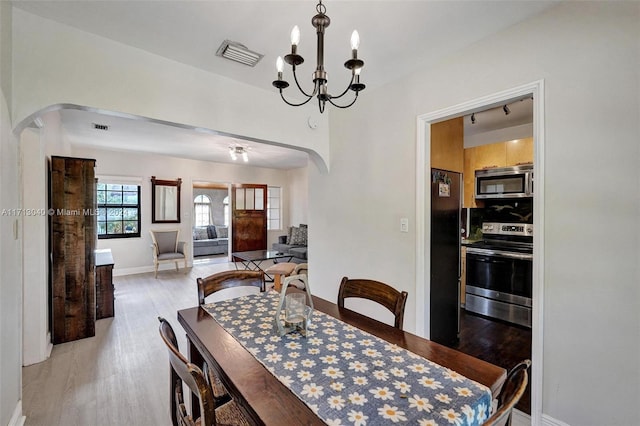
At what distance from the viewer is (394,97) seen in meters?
2.62

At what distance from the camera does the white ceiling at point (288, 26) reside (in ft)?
5.56

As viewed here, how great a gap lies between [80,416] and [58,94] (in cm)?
210

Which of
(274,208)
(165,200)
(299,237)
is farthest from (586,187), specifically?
(274,208)

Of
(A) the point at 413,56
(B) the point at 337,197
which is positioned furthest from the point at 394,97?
(B) the point at 337,197

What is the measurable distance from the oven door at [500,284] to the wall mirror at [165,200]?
601 cm

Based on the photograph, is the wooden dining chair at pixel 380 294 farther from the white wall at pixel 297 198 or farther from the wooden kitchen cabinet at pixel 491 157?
the white wall at pixel 297 198

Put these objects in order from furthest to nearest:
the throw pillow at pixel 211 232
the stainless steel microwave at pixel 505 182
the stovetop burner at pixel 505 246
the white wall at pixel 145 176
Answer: the throw pillow at pixel 211 232 < the white wall at pixel 145 176 < the stainless steel microwave at pixel 505 182 < the stovetop burner at pixel 505 246

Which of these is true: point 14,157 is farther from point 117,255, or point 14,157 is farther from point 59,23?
point 117,255

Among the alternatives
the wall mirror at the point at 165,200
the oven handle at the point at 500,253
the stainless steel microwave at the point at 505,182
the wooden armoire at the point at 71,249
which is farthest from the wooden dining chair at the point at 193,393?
the wall mirror at the point at 165,200

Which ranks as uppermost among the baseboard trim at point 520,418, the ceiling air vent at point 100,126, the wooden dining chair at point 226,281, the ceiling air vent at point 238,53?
the ceiling air vent at point 100,126

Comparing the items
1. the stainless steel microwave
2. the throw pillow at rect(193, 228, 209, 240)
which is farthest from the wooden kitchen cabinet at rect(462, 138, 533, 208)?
the throw pillow at rect(193, 228, 209, 240)

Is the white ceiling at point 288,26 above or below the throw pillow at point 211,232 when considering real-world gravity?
above

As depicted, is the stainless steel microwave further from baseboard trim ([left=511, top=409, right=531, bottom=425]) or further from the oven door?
baseboard trim ([left=511, top=409, right=531, bottom=425])

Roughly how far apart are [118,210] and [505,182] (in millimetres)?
7087
